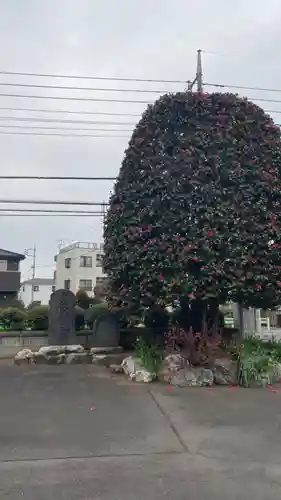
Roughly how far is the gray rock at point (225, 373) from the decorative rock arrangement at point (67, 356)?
2523 mm

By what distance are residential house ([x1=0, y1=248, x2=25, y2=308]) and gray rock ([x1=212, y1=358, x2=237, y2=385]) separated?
26.2 meters

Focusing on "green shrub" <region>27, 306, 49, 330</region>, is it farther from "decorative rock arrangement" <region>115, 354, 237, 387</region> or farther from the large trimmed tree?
"decorative rock arrangement" <region>115, 354, 237, 387</region>

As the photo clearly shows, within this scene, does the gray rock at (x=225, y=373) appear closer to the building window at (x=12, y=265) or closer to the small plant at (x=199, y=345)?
the small plant at (x=199, y=345)

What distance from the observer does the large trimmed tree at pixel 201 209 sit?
7730 millimetres

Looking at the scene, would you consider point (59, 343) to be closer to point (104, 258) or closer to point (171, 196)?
point (104, 258)

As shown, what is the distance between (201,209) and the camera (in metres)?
7.77

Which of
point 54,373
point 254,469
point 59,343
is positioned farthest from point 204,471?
point 59,343

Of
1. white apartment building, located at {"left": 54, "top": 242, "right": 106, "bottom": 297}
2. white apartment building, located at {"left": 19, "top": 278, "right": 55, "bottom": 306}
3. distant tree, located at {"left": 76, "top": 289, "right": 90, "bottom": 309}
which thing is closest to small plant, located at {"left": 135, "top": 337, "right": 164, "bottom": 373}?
distant tree, located at {"left": 76, "top": 289, "right": 90, "bottom": 309}

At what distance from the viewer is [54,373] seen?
28.5ft

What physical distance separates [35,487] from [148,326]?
7.43m

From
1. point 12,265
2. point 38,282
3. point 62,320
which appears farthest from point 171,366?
point 38,282

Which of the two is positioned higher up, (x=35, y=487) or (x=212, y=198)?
(x=212, y=198)

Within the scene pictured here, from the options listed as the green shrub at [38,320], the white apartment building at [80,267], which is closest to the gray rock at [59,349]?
the green shrub at [38,320]

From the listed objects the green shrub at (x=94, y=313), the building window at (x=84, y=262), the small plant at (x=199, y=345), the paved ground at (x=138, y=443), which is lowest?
the paved ground at (x=138, y=443)
